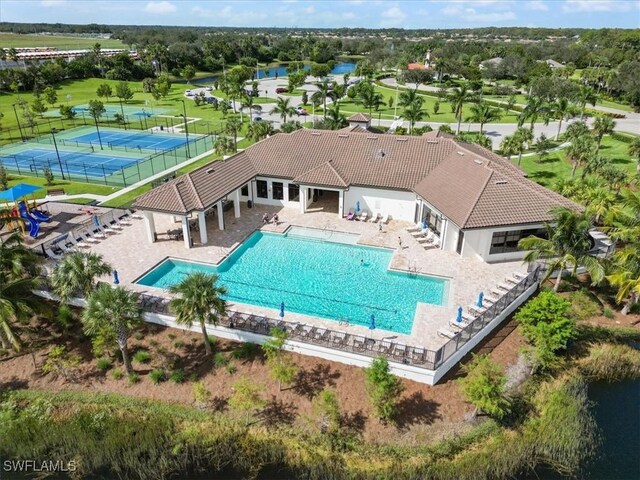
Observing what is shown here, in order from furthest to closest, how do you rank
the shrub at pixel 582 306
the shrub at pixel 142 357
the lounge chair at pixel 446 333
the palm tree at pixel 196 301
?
1. the shrub at pixel 582 306
2. the lounge chair at pixel 446 333
3. the shrub at pixel 142 357
4. the palm tree at pixel 196 301

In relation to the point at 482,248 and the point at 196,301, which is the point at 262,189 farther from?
the point at 196,301

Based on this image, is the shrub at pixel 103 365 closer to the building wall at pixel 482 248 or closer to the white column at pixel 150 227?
the white column at pixel 150 227

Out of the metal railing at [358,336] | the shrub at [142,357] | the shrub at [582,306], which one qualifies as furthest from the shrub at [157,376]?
the shrub at [582,306]

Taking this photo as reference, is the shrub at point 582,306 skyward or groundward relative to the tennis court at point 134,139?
groundward

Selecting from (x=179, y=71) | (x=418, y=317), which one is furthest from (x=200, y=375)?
(x=179, y=71)

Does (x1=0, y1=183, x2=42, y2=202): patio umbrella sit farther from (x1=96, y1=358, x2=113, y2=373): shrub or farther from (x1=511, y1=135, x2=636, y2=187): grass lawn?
(x1=511, y1=135, x2=636, y2=187): grass lawn

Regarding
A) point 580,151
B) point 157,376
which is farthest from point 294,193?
point 580,151
